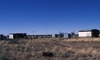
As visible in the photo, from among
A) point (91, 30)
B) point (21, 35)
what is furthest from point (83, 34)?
point (21, 35)

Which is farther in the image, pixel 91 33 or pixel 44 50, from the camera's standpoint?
pixel 91 33

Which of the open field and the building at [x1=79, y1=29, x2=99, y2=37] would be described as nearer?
the open field

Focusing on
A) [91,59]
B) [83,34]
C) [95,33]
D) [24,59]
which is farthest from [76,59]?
[83,34]

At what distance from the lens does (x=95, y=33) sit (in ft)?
292

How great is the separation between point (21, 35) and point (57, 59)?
87.1 metres

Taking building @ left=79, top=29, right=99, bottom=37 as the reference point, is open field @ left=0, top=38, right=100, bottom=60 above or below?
below

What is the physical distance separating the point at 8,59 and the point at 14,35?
285 feet

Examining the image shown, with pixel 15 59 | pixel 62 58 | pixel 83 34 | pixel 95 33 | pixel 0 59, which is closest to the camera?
pixel 0 59

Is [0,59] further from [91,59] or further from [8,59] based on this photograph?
[91,59]

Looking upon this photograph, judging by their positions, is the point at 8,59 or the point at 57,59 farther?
the point at 57,59

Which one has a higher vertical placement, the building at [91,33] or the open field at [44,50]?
the building at [91,33]

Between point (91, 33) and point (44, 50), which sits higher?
point (91, 33)

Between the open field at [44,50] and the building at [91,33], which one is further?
the building at [91,33]

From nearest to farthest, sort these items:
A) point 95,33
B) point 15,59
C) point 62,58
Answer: point 15,59 < point 62,58 < point 95,33
